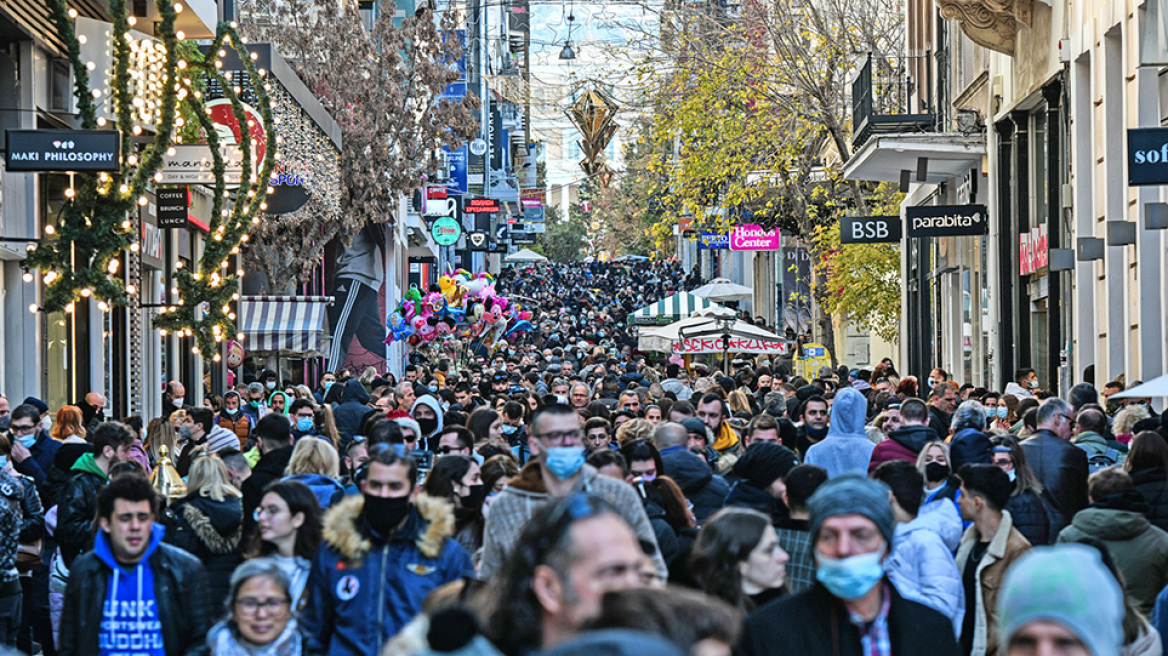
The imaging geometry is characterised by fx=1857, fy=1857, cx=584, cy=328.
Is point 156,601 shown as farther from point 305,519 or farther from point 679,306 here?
point 679,306

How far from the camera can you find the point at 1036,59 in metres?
25.0

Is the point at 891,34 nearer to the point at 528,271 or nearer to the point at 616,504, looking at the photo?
the point at 616,504

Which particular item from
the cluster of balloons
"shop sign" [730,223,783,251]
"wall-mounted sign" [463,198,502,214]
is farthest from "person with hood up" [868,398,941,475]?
"wall-mounted sign" [463,198,502,214]

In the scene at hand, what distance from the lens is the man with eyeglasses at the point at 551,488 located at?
21.5 feet

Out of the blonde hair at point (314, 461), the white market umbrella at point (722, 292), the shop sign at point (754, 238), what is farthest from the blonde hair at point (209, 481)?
the shop sign at point (754, 238)

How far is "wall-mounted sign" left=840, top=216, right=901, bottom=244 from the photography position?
28656 millimetres

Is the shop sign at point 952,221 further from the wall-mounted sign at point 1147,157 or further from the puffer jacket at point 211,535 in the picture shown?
the puffer jacket at point 211,535

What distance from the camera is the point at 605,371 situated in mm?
29719

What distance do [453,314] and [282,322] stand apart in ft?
20.6

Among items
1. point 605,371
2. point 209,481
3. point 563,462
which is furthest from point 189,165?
point 563,462

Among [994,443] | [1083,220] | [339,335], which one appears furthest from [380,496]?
[339,335]

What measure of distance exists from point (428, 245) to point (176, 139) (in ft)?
149

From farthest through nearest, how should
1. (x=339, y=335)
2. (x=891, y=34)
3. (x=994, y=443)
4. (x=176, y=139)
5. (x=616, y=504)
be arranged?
(x=339, y=335), (x=891, y=34), (x=176, y=139), (x=994, y=443), (x=616, y=504)

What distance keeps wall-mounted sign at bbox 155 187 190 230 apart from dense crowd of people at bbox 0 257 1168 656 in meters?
11.5
